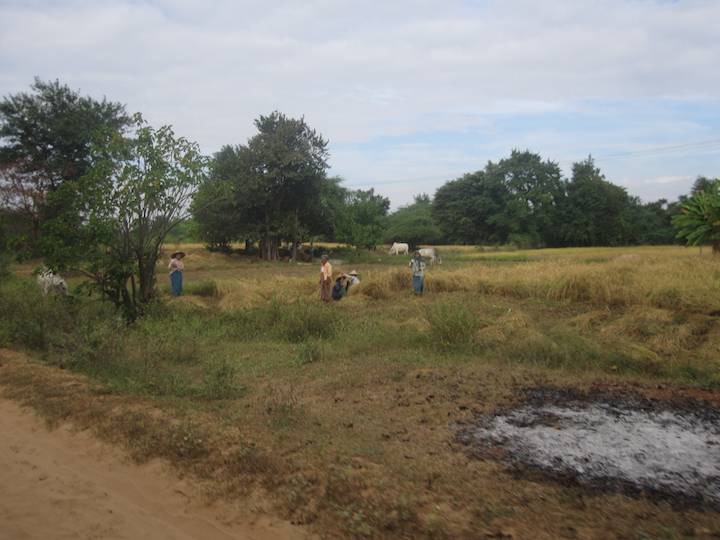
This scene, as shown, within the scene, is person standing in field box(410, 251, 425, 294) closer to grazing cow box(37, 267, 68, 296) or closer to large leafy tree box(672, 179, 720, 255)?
large leafy tree box(672, 179, 720, 255)

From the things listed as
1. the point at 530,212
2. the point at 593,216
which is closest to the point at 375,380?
the point at 530,212

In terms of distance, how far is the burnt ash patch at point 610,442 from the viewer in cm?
420

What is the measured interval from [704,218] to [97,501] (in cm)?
1782

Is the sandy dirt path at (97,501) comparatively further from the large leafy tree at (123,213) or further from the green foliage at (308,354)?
the large leafy tree at (123,213)

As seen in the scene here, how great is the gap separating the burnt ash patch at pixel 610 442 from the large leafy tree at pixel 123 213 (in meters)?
8.18

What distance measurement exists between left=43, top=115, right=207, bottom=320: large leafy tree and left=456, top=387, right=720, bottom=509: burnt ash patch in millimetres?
8177

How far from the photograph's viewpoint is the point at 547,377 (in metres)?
7.25

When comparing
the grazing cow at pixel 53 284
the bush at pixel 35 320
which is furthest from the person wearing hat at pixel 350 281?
the bush at pixel 35 320

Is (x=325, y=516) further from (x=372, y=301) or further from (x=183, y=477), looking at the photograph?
(x=372, y=301)

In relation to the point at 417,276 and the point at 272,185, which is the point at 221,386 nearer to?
the point at 417,276

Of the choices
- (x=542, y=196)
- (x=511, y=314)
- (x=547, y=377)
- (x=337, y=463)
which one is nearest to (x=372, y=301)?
(x=511, y=314)

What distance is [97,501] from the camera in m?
4.36

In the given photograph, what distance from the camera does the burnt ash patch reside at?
4.20 meters

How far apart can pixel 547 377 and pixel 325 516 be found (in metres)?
4.15
